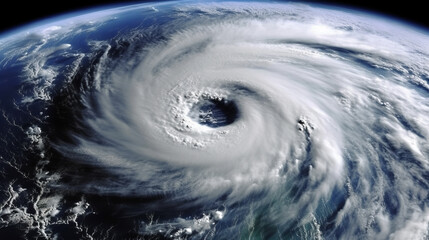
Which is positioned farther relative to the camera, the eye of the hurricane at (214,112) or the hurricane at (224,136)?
the eye of the hurricane at (214,112)

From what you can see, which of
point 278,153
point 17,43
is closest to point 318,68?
point 278,153

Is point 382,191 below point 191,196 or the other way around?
the other way around

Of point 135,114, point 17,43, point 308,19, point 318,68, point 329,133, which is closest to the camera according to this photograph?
point 329,133

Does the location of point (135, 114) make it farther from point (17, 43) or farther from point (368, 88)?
point (17, 43)

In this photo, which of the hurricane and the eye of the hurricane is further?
the eye of the hurricane
